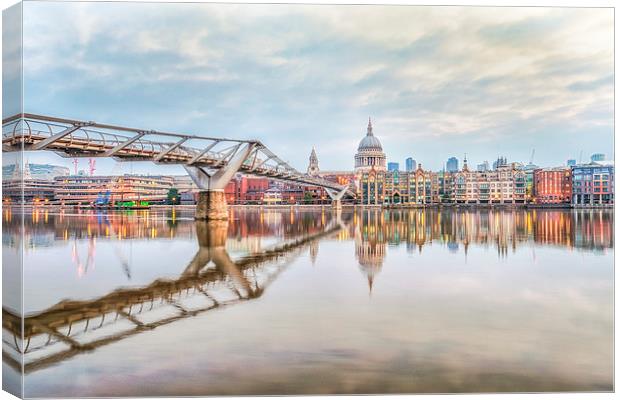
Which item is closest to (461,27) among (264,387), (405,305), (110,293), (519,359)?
(405,305)

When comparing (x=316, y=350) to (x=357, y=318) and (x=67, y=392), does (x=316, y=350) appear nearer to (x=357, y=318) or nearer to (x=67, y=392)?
(x=357, y=318)

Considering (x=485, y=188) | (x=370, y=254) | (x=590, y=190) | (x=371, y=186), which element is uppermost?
(x=371, y=186)

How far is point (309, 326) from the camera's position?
30.8 feet

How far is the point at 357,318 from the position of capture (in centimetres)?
999

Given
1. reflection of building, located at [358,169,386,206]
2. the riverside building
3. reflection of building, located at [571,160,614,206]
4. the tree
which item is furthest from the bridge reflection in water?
the tree

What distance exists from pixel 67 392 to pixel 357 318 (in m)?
→ 4.83

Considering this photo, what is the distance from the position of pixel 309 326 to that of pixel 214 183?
34635 mm

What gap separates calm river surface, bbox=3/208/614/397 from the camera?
718 centimetres

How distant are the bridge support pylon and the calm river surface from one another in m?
25.2

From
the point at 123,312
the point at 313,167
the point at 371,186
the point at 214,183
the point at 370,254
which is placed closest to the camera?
the point at 123,312

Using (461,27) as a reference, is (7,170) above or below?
below

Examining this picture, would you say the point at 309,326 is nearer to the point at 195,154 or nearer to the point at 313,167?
the point at 195,154

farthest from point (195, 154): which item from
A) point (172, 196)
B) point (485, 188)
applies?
point (172, 196)

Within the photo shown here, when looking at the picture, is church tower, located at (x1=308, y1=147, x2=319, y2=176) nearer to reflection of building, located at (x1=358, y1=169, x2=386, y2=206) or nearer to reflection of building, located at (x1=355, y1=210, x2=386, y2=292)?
reflection of building, located at (x1=358, y1=169, x2=386, y2=206)
